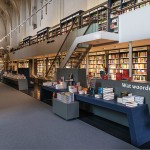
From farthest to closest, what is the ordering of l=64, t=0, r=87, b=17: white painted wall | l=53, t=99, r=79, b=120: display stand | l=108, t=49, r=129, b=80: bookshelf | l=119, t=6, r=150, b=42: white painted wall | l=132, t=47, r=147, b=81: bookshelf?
l=64, t=0, r=87, b=17: white painted wall, l=108, t=49, r=129, b=80: bookshelf, l=132, t=47, r=147, b=81: bookshelf, l=119, t=6, r=150, b=42: white painted wall, l=53, t=99, r=79, b=120: display stand

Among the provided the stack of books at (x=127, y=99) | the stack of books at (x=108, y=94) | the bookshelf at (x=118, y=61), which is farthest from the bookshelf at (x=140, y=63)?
the stack of books at (x=127, y=99)

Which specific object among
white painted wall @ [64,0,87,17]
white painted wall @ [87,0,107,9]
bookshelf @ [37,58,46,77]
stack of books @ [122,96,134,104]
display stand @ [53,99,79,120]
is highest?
white painted wall @ [64,0,87,17]

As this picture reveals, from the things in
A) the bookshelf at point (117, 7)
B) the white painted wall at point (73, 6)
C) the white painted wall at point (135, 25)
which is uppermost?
the white painted wall at point (73, 6)

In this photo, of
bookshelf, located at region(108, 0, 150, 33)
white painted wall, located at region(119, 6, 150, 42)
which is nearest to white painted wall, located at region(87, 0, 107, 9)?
bookshelf, located at region(108, 0, 150, 33)

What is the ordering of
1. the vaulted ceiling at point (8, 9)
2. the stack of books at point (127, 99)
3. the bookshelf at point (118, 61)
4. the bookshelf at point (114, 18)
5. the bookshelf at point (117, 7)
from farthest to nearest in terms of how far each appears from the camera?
the vaulted ceiling at point (8, 9), the bookshelf at point (118, 61), the bookshelf at point (114, 18), the bookshelf at point (117, 7), the stack of books at point (127, 99)

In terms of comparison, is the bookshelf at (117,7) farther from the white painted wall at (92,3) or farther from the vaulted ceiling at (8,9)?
the vaulted ceiling at (8,9)

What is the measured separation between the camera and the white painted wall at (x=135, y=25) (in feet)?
16.8

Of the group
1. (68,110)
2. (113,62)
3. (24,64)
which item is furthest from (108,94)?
(24,64)

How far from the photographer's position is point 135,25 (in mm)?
5496

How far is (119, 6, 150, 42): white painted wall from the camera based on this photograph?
5133 millimetres

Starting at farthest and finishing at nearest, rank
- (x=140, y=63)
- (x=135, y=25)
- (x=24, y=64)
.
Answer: (x=24, y=64)
(x=140, y=63)
(x=135, y=25)

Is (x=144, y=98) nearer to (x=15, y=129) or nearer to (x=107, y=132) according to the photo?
(x=107, y=132)

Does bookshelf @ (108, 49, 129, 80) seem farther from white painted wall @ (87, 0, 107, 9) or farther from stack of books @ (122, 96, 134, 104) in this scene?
stack of books @ (122, 96, 134, 104)

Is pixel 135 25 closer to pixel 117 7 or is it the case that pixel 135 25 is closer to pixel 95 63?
pixel 117 7
